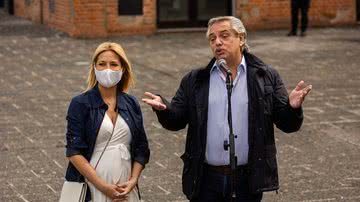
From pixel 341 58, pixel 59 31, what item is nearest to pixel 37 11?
pixel 59 31

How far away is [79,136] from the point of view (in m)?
5.64

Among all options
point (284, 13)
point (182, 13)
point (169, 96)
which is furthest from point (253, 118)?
point (284, 13)

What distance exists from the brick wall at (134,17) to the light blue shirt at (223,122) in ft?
49.3

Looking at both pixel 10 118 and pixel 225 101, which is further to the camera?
pixel 10 118

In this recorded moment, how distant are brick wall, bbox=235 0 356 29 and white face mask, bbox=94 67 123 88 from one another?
1617 cm

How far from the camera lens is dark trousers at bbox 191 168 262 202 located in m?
5.54

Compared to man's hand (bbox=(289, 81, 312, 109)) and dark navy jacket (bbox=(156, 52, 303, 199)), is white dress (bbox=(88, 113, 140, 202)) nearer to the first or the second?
dark navy jacket (bbox=(156, 52, 303, 199))

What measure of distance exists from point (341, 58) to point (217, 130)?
479 inches

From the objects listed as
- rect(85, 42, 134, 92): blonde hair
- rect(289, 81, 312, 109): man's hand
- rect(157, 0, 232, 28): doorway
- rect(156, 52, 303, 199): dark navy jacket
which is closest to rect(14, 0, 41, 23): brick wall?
rect(157, 0, 232, 28): doorway

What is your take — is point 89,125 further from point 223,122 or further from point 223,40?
point 223,40

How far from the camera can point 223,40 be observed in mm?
5520

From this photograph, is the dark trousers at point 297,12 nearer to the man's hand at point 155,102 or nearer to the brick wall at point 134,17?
the brick wall at point 134,17

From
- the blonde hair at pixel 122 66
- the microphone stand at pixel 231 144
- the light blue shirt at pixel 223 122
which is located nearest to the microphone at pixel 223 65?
the microphone stand at pixel 231 144

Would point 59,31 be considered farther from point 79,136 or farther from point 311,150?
point 79,136
